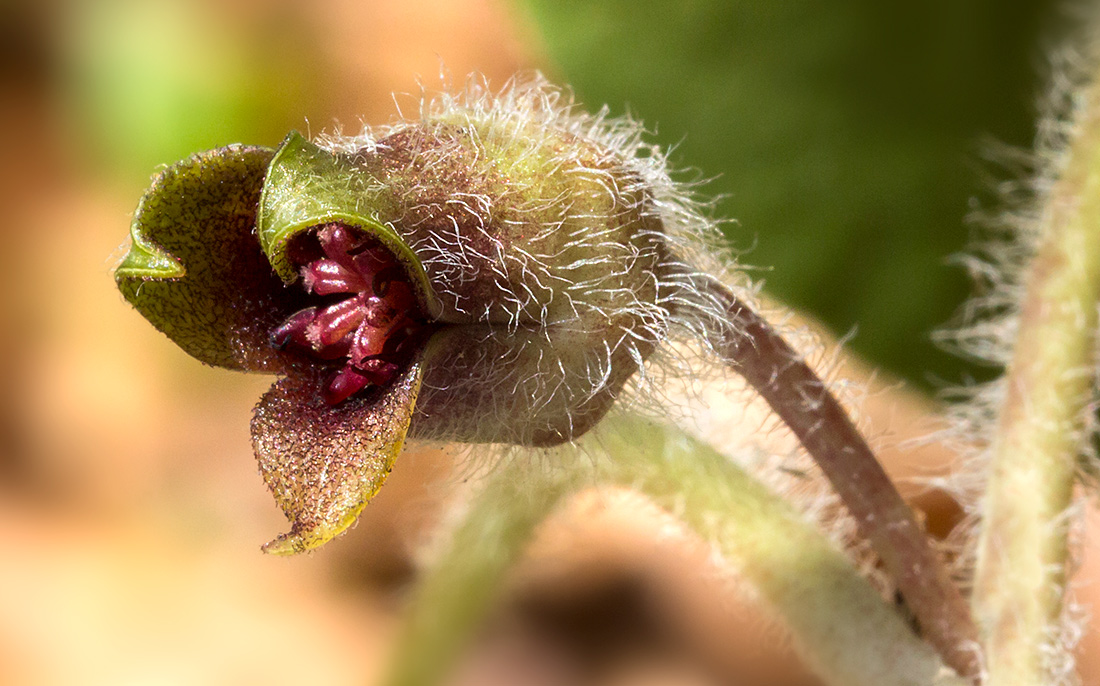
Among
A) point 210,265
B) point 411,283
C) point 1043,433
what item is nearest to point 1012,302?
point 1043,433

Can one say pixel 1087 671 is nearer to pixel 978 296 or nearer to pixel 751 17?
pixel 978 296

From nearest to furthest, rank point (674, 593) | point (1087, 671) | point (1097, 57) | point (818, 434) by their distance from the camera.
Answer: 1. point (818, 434)
2. point (1097, 57)
3. point (1087, 671)
4. point (674, 593)

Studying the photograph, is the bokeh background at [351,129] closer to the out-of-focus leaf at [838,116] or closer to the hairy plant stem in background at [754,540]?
the out-of-focus leaf at [838,116]

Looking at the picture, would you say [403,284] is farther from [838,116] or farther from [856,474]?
[838,116]

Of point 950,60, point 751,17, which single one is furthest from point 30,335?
point 950,60

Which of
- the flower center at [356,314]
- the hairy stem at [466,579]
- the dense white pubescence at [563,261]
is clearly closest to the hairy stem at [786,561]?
the hairy stem at [466,579]

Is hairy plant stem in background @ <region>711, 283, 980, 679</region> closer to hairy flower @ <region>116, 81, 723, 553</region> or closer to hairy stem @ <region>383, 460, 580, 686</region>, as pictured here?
hairy flower @ <region>116, 81, 723, 553</region>
